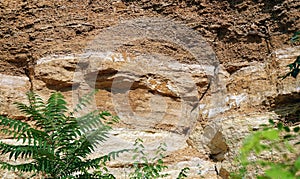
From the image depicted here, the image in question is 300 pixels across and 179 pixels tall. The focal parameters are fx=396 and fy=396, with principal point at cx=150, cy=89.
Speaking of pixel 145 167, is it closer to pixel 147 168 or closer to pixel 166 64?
pixel 147 168

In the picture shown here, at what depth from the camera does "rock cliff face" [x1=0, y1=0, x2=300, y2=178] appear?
4430 mm

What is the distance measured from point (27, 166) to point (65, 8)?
2981 mm

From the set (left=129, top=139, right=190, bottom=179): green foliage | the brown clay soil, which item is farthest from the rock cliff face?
(left=129, top=139, right=190, bottom=179): green foliage

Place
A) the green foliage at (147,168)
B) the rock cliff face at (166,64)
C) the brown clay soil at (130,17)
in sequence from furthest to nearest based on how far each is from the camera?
the brown clay soil at (130,17), the rock cliff face at (166,64), the green foliage at (147,168)

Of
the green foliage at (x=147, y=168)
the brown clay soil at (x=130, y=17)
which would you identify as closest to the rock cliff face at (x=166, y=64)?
the brown clay soil at (x=130, y=17)

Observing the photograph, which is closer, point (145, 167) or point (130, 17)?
point (145, 167)

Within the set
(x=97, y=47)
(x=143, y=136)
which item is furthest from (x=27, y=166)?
(x=97, y=47)

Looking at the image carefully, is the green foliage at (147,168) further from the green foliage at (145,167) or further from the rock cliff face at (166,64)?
the rock cliff face at (166,64)

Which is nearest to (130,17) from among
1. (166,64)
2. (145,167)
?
(166,64)

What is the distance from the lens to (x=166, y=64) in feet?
16.4

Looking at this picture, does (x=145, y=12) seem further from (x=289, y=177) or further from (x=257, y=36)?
(x=289, y=177)

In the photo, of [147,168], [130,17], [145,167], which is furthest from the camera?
[130,17]

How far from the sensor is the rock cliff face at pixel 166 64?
4430 millimetres

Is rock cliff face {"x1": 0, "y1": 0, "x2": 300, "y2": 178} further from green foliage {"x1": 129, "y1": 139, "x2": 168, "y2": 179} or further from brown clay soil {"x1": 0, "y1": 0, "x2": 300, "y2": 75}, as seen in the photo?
green foliage {"x1": 129, "y1": 139, "x2": 168, "y2": 179}
